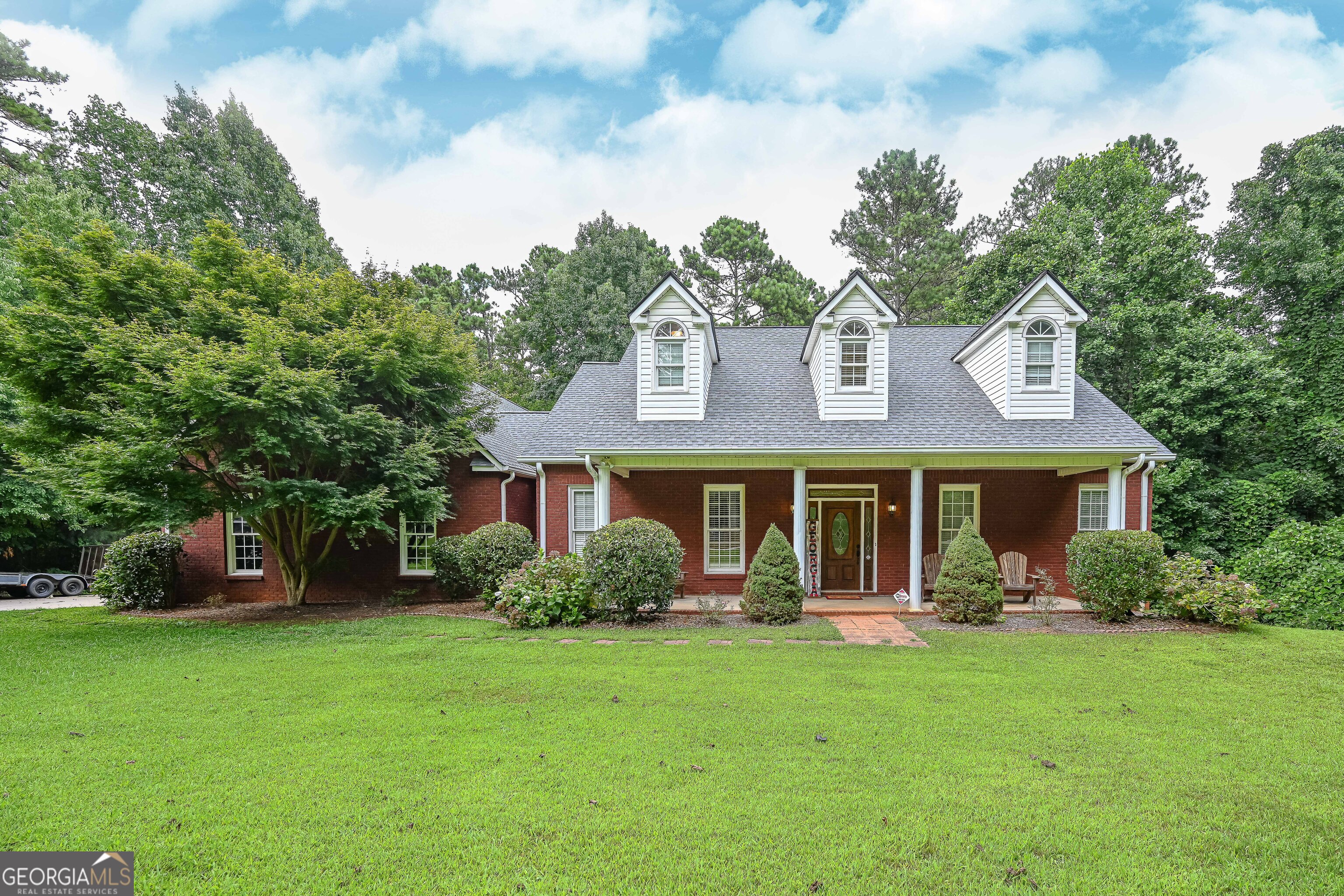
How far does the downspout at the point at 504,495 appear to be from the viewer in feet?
43.8

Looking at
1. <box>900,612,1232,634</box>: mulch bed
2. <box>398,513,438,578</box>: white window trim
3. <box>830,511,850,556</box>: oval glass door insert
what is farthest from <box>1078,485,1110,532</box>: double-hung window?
<box>398,513,438,578</box>: white window trim

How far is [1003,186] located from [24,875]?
3464 centimetres

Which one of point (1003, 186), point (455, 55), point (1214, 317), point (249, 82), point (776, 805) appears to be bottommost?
point (776, 805)

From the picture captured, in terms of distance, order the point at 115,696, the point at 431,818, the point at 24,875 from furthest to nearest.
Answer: the point at 115,696 → the point at 431,818 → the point at 24,875

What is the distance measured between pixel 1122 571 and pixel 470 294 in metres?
35.2

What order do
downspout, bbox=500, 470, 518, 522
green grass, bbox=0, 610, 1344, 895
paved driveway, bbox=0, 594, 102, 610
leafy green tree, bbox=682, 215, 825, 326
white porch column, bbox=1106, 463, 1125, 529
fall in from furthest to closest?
leafy green tree, bbox=682, 215, 825, 326, paved driveway, bbox=0, 594, 102, 610, downspout, bbox=500, 470, 518, 522, white porch column, bbox=1106, 463, 1125, 529, green grass, bbox=0, 610, 1344, 895

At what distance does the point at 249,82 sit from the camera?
1360cm

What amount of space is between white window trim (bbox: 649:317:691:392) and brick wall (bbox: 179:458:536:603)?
182 inches

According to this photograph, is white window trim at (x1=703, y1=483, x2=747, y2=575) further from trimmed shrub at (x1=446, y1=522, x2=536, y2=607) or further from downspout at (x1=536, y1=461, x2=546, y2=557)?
trimmed shrub at (x1=446, y1=522, x2=536, y2=607)

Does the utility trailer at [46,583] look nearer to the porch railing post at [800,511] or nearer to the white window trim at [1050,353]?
the porch railing post at [800,511]

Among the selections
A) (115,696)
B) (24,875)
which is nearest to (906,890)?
(24,875)

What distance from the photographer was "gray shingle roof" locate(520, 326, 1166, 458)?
10789 millimetres

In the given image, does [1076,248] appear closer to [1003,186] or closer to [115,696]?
[1003,186]

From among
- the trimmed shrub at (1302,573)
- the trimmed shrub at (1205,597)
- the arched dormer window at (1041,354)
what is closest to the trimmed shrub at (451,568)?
the arched dormer window at (1041,354)
